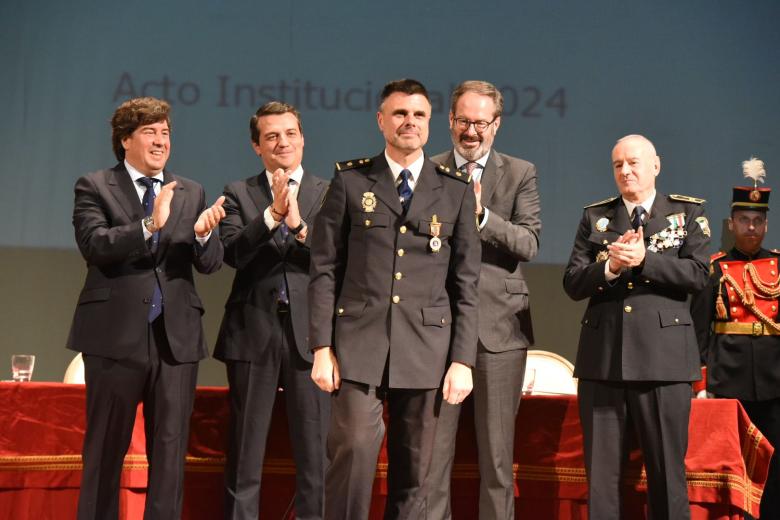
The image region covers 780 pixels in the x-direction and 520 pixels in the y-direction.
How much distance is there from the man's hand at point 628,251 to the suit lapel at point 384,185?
35.1 inches

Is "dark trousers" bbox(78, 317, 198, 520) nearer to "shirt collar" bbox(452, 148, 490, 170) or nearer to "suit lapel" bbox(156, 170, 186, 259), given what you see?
"suit lapel" bbox(156, 170, 186, 259)

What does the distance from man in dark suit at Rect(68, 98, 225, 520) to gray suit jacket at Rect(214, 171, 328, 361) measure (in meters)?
0.13

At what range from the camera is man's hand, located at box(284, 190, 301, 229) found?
128 inches

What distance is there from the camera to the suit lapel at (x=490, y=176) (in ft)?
10.9

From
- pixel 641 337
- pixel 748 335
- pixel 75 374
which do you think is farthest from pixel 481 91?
pixel 75 374

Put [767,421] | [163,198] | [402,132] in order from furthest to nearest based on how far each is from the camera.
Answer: [767,421] < [163,198] < [402,132]

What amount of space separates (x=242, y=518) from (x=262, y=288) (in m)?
0.85

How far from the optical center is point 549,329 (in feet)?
17.6

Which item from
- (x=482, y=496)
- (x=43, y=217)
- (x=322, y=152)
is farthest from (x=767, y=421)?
(x=43, y=217)

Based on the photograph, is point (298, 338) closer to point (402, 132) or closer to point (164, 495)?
point (164, 495)

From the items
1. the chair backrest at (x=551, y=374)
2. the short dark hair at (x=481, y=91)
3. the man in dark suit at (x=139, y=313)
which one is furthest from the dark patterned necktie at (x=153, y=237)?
the chair backrest at (x=551, y=374)

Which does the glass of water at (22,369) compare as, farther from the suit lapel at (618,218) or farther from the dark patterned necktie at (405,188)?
the suit lapel at (618,218)

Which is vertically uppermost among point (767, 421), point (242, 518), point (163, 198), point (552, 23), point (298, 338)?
point (552, 23)

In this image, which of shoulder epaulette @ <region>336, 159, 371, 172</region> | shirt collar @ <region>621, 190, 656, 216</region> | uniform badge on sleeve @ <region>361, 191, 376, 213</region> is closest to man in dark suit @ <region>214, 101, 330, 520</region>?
shoulder epaulette @ <region>336, 159, 371, 172</region>
